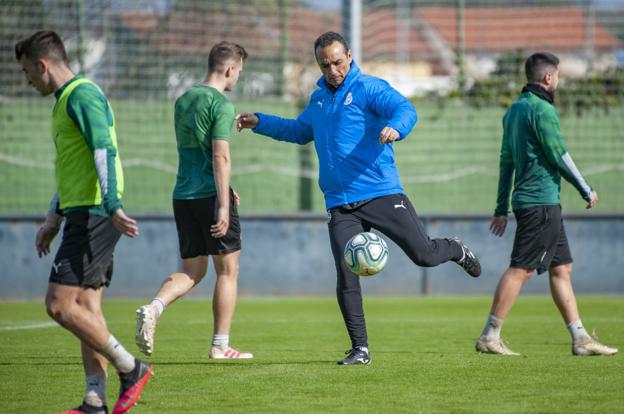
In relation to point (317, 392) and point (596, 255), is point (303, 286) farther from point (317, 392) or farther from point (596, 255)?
point (317, 392)

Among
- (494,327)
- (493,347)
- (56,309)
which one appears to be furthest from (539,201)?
(56,309)

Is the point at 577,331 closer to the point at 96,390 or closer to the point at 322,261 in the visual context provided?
the point at 96,390

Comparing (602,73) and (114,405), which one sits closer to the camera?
(114,405)

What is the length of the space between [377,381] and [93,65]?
11231 mm

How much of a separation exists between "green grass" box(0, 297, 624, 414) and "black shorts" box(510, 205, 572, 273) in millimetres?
746

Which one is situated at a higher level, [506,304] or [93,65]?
[93,65]

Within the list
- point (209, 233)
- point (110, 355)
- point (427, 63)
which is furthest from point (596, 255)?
point (110, 355)

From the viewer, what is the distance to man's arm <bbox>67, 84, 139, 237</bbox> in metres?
5.97

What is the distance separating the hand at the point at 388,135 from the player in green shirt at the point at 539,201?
1871mm

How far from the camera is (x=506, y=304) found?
8.91 m

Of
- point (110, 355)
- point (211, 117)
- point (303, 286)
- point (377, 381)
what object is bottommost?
point (303, 286)

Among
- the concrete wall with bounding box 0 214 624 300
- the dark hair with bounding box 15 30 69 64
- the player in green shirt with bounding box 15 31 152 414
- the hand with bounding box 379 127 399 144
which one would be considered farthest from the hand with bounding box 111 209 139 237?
the concrete wall with bounding box 0 214 624 300

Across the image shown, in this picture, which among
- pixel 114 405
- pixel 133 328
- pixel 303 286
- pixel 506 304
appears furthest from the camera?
pixel 303 286

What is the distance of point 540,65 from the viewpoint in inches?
356
